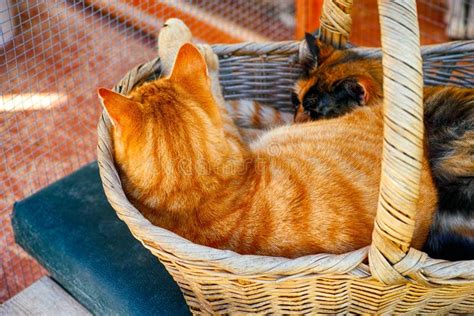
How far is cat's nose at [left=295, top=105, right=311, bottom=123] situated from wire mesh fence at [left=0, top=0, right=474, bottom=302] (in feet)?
2.89

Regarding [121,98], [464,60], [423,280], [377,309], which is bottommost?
[377,309]

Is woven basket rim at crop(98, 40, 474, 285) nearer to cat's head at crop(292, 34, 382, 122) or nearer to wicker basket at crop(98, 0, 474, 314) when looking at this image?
wicker basket at crop(98, 0, 474, 314)

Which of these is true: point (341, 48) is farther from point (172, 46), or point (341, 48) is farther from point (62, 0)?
point (62, 0)

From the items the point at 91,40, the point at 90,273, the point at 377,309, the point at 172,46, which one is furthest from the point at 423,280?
the point at 91,40

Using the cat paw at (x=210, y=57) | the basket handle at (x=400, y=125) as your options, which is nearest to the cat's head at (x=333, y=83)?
the cat paw at (x=210, y=57)

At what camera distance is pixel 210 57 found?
163 centimetres

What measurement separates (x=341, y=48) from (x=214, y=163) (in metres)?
0.75

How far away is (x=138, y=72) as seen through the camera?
1.52m

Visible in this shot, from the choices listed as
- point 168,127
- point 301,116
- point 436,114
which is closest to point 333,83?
point 301,116

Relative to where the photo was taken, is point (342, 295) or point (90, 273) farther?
Answer: point (90, 273)

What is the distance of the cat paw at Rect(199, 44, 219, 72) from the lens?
161 cm

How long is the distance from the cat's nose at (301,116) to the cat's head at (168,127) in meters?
0.48

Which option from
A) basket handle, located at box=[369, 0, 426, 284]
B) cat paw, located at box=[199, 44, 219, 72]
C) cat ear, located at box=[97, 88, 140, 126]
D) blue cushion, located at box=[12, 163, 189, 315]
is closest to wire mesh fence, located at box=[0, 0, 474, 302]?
blue cushion, located at box=[12, 163, 189, 315]

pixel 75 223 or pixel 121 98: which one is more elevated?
pixel 121 98
